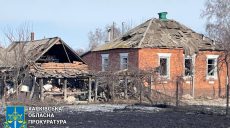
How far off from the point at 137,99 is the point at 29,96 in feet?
20.9

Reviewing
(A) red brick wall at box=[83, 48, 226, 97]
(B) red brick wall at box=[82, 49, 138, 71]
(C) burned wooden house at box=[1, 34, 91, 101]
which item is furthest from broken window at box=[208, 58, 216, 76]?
(C) burned wooden house at box=[1, 34, 91, 101]

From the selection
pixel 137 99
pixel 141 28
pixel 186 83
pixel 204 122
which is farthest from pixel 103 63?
pixel 204 122

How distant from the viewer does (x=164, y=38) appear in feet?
105

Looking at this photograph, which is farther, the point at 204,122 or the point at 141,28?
the point at 141,28

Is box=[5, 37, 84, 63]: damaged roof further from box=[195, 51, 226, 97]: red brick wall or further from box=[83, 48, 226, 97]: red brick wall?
box=[195, 51, 226, 97]: red brick wall

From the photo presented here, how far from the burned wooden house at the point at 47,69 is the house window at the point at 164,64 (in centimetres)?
612

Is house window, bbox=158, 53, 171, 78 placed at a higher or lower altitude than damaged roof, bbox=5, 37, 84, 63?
lower

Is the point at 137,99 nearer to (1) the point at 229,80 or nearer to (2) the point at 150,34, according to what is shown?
(2) the point at 150,34

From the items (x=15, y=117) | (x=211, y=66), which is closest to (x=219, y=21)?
(x=211, y=66)

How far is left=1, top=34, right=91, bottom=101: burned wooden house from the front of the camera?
25219 mm

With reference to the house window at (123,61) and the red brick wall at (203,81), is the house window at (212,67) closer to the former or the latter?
the red brick wall at (203,81)

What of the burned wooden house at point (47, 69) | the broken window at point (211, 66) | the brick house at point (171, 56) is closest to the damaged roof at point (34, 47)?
the burned wooden house at point (47, 69)

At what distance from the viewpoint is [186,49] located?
104 feet

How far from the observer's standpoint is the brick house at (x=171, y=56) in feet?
101
